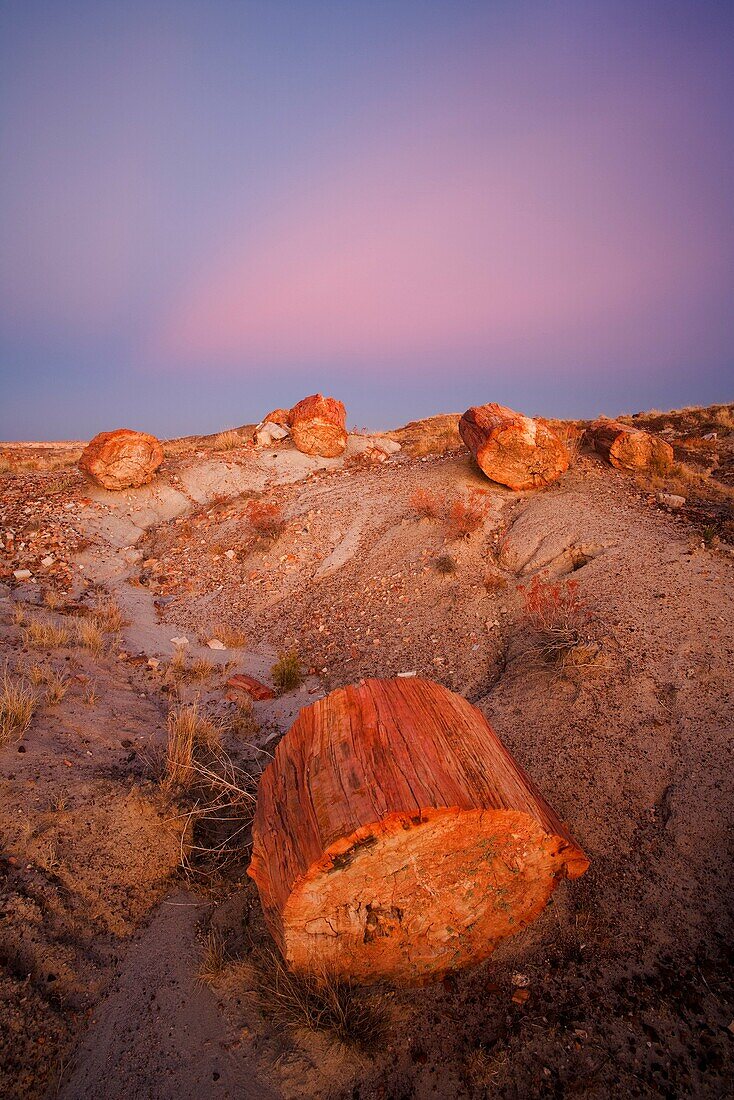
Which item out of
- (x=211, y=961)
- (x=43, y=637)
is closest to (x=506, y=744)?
(x=211, y=961)

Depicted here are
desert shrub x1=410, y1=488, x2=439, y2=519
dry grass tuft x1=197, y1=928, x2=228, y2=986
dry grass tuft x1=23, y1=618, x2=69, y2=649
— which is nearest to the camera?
dry grass tuft x1=197, y1=928, x2=228, y2=986

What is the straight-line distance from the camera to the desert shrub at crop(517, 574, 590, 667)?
5000 millimetres

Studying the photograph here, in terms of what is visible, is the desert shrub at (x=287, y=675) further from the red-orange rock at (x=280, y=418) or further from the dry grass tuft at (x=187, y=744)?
the red-orange rock at (x=280, y=418)

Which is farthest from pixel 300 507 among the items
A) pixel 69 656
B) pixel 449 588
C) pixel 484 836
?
pixel 484 836

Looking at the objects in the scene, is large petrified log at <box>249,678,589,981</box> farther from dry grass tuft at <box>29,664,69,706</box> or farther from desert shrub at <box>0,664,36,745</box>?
dry grass tuft at <box>29,664,69,706</box>

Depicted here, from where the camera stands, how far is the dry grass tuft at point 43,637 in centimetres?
564

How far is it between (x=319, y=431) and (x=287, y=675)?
9049mm

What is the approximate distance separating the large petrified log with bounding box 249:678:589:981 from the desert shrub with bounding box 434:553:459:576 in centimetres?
449

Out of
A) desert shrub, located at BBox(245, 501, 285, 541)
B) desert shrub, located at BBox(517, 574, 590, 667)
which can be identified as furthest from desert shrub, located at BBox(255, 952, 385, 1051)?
desert shrub, located at BBox(245, 501, 285, 541)

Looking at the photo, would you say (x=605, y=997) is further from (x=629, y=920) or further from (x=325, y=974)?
(x=325, y=974)

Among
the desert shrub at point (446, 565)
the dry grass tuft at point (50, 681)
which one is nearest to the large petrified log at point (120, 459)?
the dry grass tuft at point (50, 681)

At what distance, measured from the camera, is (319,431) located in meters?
13.7

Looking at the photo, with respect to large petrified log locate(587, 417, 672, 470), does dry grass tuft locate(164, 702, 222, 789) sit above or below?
below

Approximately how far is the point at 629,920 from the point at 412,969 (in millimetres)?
1301
